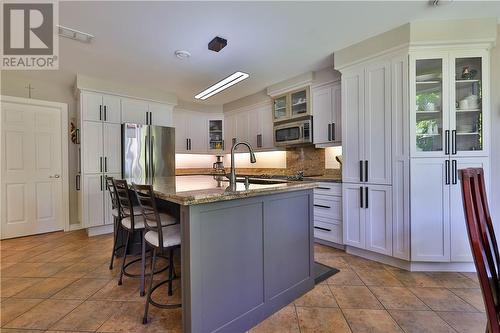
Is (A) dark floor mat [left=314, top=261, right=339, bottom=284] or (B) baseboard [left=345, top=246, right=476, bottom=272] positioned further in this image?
(B) baseboard [left=345, top=246, right=476, bottom=272]

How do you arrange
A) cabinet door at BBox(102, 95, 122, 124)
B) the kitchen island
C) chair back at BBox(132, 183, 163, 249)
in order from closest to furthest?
the kitchen island → chair back at BBox(132, 183, 163, 249) → cabinet door at BBox(102, 95, 122, 124)

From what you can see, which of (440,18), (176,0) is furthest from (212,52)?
(440,18)

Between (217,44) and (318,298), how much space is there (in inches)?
108

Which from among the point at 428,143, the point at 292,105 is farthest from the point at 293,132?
the point at 428,143

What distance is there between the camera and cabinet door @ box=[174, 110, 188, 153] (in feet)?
17.3

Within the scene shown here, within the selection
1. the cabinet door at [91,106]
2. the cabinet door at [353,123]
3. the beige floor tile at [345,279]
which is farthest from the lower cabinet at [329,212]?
the cabinet door at [91,106]

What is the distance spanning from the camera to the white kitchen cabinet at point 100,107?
3.81m

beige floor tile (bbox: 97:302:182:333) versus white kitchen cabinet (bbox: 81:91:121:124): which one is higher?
white kitchen cabinet (bbox: 81:91:121:124)

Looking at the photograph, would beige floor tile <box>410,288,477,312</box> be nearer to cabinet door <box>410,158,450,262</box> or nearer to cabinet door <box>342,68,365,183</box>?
cabinet door <box>410,158,450,262</box>

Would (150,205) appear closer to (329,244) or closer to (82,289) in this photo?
(82,289)

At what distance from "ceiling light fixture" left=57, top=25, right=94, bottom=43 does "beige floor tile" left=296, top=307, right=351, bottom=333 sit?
337 cm

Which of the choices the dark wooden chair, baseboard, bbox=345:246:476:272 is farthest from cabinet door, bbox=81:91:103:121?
baseboard, bbox=345:246:476:272

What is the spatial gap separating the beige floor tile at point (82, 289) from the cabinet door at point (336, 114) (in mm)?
3238

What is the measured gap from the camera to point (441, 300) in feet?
6.46
